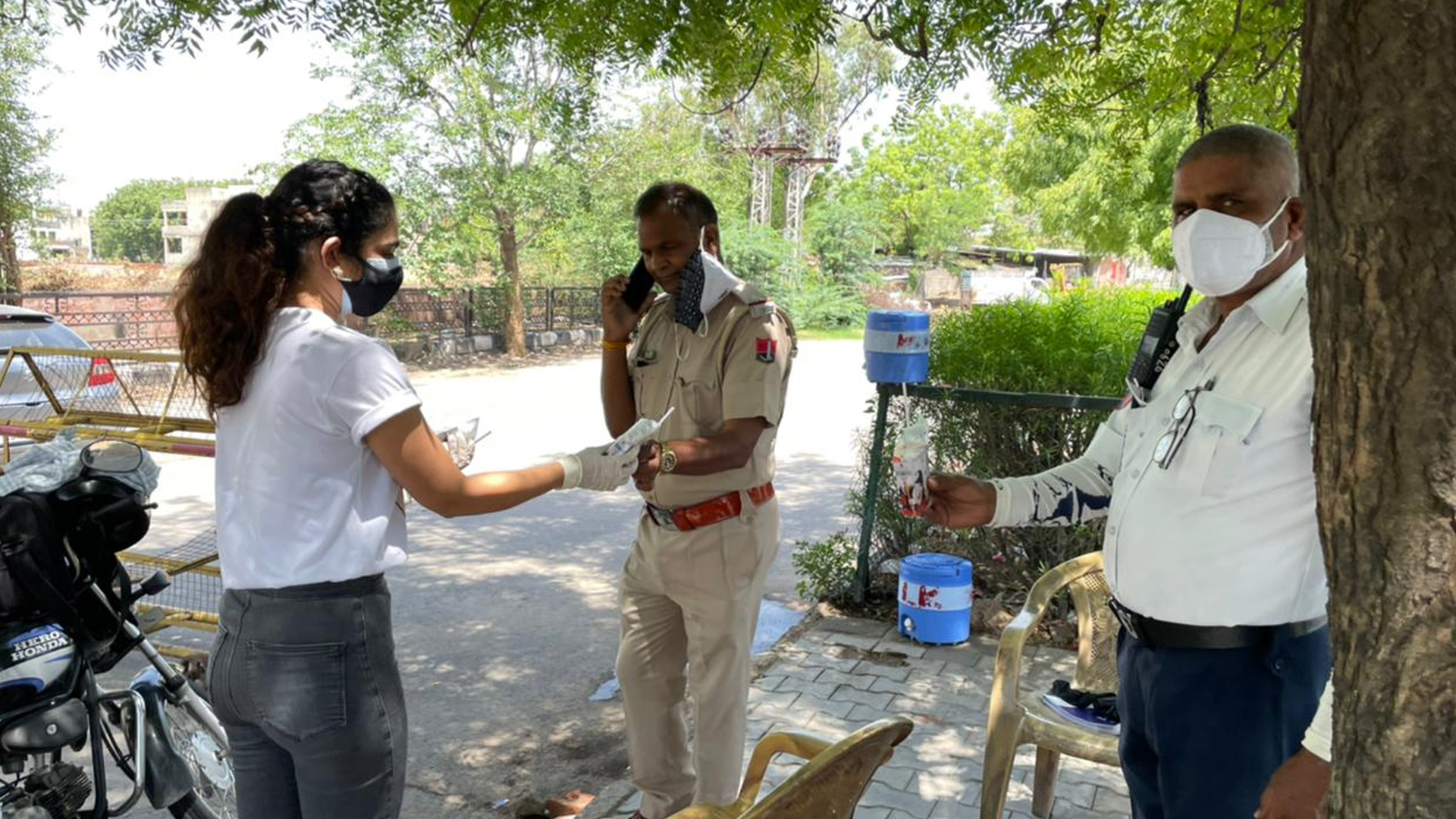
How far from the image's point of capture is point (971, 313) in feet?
18.7

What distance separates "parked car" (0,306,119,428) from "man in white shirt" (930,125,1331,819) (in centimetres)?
483

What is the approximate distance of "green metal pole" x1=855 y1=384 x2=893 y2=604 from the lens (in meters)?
5.27

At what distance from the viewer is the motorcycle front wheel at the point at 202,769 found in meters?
3.00

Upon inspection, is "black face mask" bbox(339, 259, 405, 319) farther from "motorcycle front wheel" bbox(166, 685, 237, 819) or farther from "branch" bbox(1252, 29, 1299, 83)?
"branch" bbox(1252, 29, 1299, 83)

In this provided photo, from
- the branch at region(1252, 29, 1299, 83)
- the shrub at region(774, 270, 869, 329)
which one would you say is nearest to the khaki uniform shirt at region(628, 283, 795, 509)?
the branch at region(1252, 29, 1299, 83)

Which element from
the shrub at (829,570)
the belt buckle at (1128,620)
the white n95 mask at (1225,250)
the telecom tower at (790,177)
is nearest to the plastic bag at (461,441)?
the belt buckle at (1128,620)

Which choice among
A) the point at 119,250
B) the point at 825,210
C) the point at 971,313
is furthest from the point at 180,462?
the point at 119,250

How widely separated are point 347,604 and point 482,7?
2.18 meters

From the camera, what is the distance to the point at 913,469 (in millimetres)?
2348

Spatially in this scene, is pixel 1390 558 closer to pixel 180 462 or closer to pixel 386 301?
pixel 386 301

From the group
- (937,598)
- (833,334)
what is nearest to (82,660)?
(937,598)

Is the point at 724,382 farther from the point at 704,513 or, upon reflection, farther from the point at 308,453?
the point at 308,453

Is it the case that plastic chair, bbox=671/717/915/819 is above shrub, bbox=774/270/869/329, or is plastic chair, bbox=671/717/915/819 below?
below

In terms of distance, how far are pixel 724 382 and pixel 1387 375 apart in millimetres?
2028
